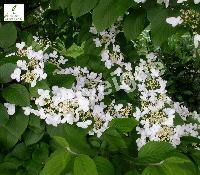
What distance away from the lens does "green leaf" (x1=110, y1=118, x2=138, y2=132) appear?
5.05ft

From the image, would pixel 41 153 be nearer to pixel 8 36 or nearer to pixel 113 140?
pixel 113 140

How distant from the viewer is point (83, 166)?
1206 mm

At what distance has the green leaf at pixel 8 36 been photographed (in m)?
2.08

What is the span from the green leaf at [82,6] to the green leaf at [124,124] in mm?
559

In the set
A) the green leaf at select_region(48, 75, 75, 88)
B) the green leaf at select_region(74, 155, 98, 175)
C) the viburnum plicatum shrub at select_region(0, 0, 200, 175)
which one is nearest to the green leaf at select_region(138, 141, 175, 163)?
the viburnum plicatum shrub at select_region(0, 0, 200, 175)

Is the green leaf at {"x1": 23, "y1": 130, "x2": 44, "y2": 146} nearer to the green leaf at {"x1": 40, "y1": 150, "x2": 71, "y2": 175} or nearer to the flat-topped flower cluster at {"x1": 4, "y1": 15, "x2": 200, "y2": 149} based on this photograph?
the flat-topped flower cluster at {"x1": 4, "y1": 15, "x2": 200, "y2": 149}

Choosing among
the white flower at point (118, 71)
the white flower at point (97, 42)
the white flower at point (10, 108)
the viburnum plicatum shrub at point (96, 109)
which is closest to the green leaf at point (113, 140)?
the viburnum plicatum shrub at point (96, 109)

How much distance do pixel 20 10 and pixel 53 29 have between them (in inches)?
40.2

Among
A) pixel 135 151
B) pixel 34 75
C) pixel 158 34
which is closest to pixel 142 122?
pixel 135 151

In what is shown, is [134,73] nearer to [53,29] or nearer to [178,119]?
[178,119]

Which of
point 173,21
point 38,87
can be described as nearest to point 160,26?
point 173,21

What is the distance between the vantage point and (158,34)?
1738 millimetres

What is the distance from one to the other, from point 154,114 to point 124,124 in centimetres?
42

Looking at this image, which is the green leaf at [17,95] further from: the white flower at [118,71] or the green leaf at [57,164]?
the white flower at [118,71]
